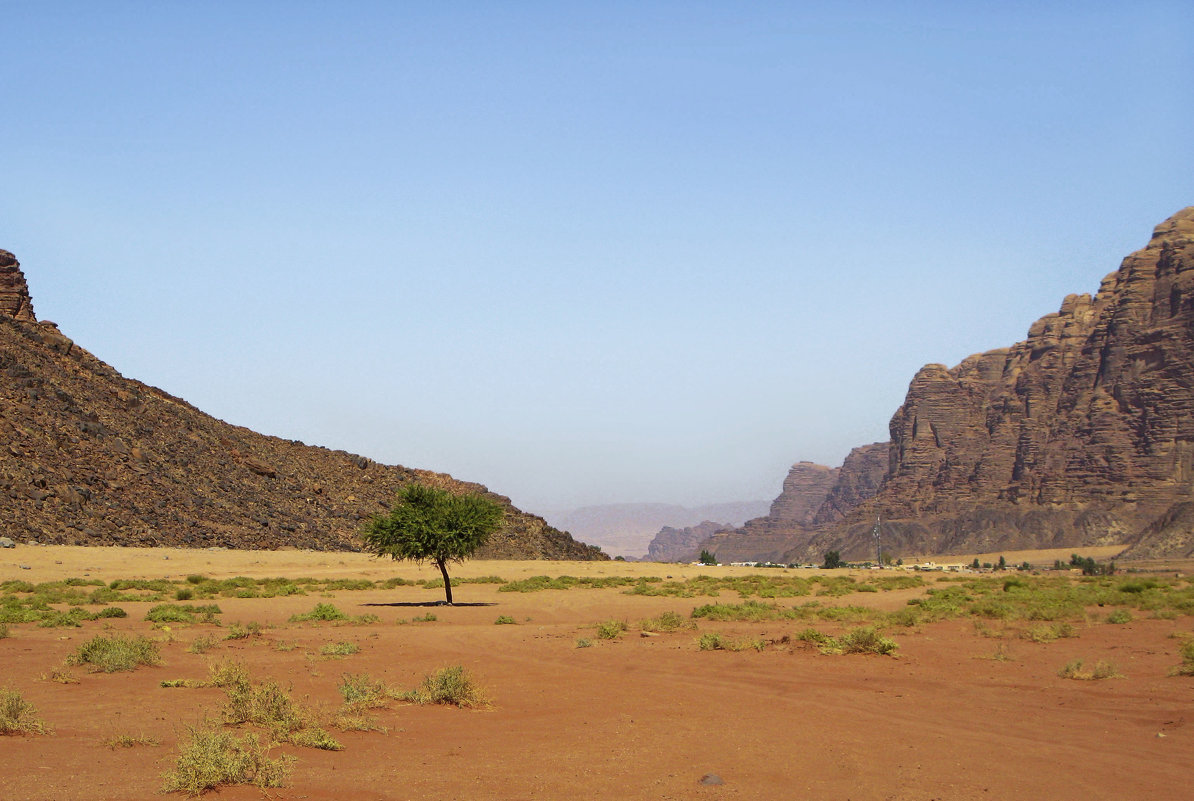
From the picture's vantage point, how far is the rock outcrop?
78.3m

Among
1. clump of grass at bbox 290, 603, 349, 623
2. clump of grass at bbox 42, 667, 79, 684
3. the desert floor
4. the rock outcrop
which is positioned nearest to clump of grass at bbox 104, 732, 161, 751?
the desert floor

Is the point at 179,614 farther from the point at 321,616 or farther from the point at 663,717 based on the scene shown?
the point at 663,717

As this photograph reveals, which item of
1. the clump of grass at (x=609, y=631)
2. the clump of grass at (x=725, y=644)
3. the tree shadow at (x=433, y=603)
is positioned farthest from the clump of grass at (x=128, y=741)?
the tree shadow at (x=433, y=603)

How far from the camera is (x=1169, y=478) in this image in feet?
564

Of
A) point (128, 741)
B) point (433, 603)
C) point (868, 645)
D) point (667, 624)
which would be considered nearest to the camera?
point (128, 741)

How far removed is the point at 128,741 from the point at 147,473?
5687cm

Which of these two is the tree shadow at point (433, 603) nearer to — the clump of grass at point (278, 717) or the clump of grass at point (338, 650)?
the clump of grass at point (338, 650)

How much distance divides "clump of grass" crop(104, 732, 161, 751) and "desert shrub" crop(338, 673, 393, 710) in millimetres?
2769

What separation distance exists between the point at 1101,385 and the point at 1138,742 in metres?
208

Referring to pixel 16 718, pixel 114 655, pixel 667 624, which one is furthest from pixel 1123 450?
pixel 16 718

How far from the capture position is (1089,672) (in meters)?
18.8

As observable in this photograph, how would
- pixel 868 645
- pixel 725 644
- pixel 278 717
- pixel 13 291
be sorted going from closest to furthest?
Result: 1. pixel 278 717
2. pixel 868 645
3. pixel 725 644
4. pixel 13 291

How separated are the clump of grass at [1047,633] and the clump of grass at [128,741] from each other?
20.3m

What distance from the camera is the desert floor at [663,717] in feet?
35.4
